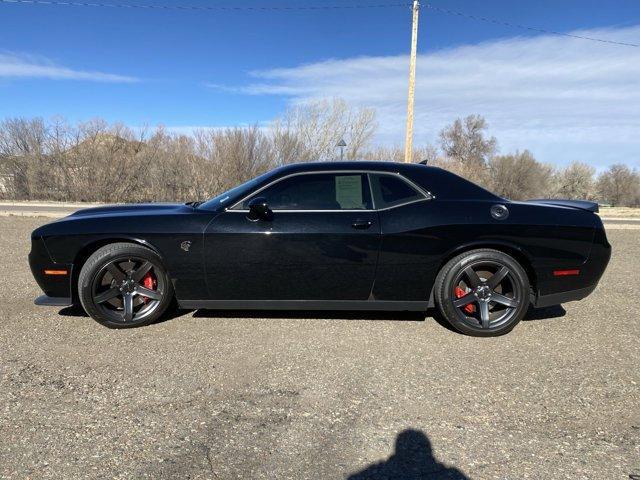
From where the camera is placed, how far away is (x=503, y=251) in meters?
3.73

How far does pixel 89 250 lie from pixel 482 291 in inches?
135

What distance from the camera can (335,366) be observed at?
3.13 m

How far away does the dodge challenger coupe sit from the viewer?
11.9ft

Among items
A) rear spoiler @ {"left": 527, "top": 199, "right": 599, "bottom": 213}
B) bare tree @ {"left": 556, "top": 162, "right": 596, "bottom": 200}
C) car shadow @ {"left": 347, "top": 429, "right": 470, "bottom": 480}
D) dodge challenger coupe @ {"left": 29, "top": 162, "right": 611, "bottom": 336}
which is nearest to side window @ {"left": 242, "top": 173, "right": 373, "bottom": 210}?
dodge challenger coupe @ {"left": 29, "top": 162, "right": 611, "bottom": 336}

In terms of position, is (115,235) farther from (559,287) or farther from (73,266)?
(559,287)

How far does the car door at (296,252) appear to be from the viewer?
3.60 meters

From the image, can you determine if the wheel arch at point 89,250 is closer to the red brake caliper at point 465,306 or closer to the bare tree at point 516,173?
the red brake caliper at point 465,306

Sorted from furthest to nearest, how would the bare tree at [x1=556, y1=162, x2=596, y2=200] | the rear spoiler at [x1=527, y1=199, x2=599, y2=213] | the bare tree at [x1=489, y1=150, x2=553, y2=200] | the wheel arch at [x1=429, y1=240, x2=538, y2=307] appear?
the bare tree at [x1=556, y1=162, x2=596, y2=200], the bare tree at [x1=489, y1=150, x2=553, y2=200], the rear spoiler at [x1=527, y1=199, x2=599, y2=213], the wheel arch at [x1=429, y1=240, x2=538, y2=307]

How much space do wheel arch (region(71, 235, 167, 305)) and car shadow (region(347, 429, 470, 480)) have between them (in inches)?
96.0

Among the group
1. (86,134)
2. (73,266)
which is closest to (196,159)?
(86,134)

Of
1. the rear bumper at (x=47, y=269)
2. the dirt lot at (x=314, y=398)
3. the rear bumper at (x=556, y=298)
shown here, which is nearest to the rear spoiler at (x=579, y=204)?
the rear bumper at (x=556, y=298)

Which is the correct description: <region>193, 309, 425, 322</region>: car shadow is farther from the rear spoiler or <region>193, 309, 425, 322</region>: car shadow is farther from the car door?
the rear spoiler

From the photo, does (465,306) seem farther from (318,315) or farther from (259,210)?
(259,210)

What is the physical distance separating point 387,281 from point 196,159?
2202 cm
